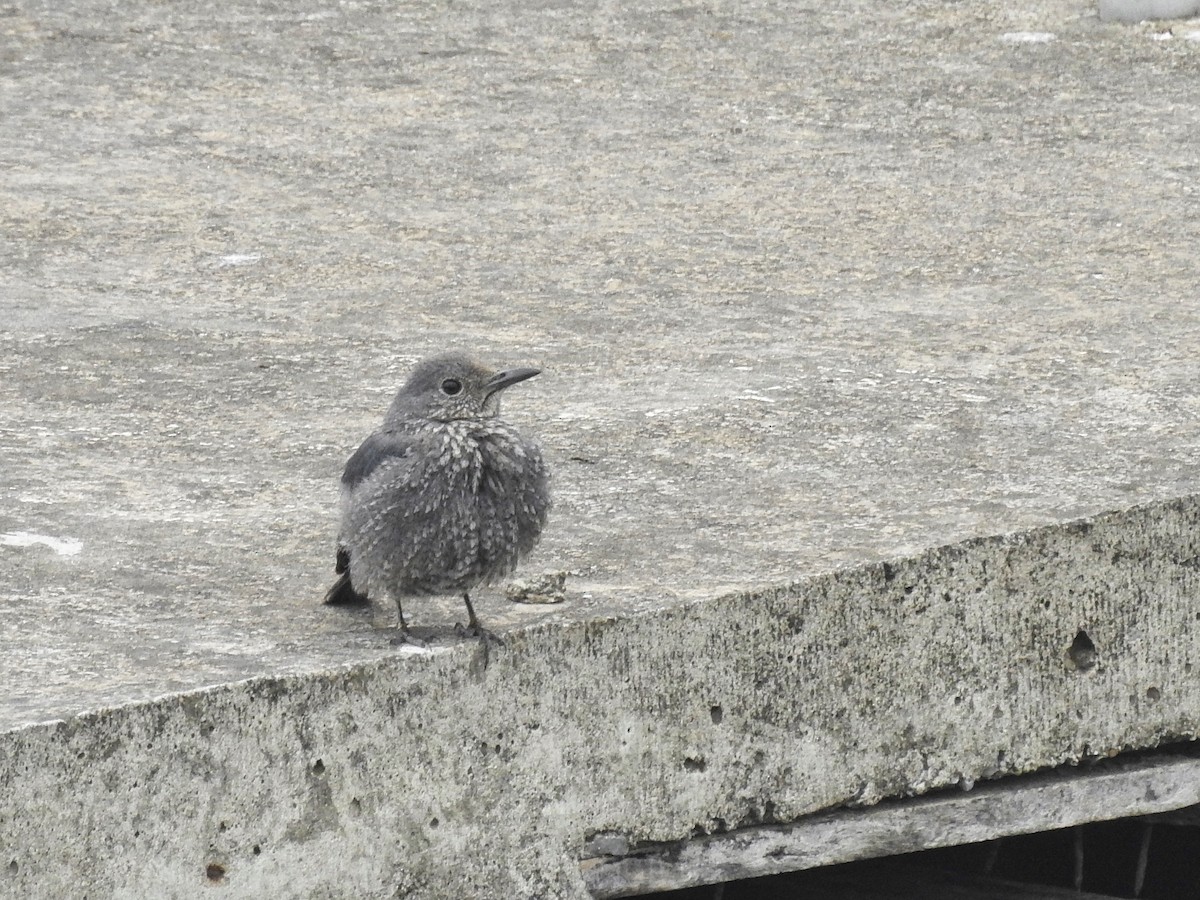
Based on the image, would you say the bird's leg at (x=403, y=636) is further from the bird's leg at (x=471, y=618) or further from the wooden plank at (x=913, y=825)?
the wooden plank at (x=913, y=825)

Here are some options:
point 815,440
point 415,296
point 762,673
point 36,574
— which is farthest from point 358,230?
point 762,673

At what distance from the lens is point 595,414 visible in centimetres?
494

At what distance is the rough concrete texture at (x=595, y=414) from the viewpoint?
344 centimetres

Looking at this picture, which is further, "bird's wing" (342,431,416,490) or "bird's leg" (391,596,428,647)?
"bird's wing" (342,431,416,490)

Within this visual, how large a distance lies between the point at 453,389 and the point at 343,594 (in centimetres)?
45

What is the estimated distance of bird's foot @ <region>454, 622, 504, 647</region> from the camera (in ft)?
11.5

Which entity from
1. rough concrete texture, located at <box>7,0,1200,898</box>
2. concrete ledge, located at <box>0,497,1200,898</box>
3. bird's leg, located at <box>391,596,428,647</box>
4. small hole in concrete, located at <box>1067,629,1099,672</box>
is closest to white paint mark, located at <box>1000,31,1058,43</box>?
rough concrete texture, located at <box>7,0,1200,898</box>

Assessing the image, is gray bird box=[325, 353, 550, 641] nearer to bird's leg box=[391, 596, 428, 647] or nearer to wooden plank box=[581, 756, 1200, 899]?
bird's leg box=[391, 596, 428, 647]

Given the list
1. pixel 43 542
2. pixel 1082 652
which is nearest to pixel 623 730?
pixel 1082 652

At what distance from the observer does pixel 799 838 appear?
384 centimetres

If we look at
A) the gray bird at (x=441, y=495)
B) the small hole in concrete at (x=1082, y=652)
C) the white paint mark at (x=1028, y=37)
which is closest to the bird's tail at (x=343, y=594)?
the gray bird at (x=441, y=495)

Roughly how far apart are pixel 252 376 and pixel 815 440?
5.10ft

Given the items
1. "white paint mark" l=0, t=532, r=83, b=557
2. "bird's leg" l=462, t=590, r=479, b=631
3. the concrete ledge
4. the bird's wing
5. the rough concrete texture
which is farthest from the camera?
"white paint mark" l=0, t=532, r=83, b=557

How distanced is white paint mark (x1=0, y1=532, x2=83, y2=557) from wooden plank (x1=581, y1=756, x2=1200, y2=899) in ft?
4.21
